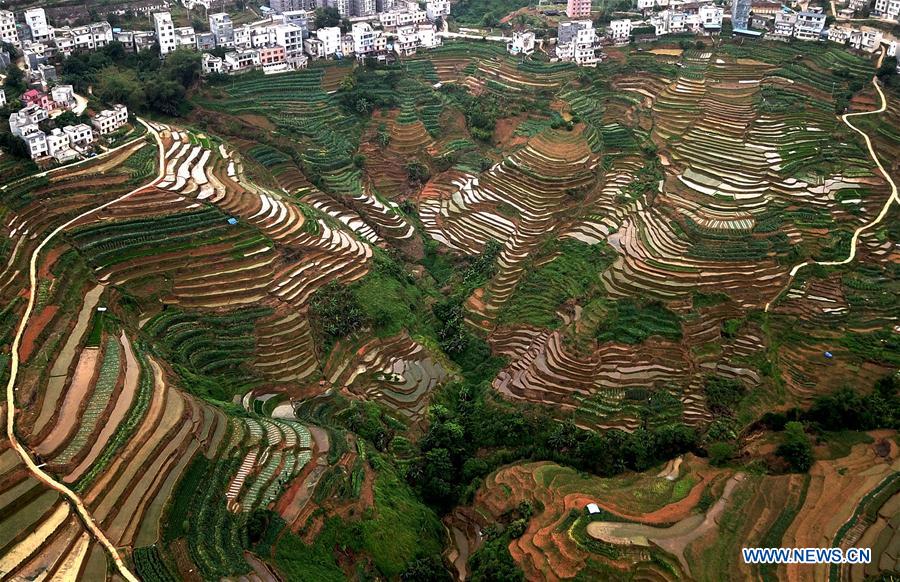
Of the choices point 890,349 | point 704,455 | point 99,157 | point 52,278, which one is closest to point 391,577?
point 704,455

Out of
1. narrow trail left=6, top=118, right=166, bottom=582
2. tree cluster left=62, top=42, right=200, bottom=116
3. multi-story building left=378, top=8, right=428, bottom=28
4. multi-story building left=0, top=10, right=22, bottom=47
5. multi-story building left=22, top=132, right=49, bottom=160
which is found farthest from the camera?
multi-story building left=378, top=8, right=428, bottom=28

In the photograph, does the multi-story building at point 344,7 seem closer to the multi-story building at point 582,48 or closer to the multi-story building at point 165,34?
the multi-story building at point 165,34

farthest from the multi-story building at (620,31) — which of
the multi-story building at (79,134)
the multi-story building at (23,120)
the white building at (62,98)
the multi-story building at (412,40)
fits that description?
the multi-story building at (23,120)

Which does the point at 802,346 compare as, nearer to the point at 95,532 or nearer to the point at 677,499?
the point at 677,499

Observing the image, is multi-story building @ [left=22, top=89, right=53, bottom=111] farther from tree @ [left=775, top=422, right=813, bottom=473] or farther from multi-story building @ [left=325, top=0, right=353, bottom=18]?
tree @ [left=775, top=422, right=813, bottom=473]

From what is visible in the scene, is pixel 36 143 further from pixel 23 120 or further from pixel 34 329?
pixel 34 329

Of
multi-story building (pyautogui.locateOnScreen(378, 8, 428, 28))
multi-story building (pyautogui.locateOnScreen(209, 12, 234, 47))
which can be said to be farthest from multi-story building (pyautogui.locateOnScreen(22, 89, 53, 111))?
multi-story building (pyautogui.locateOnScreen(378, 8, 428, 28))
